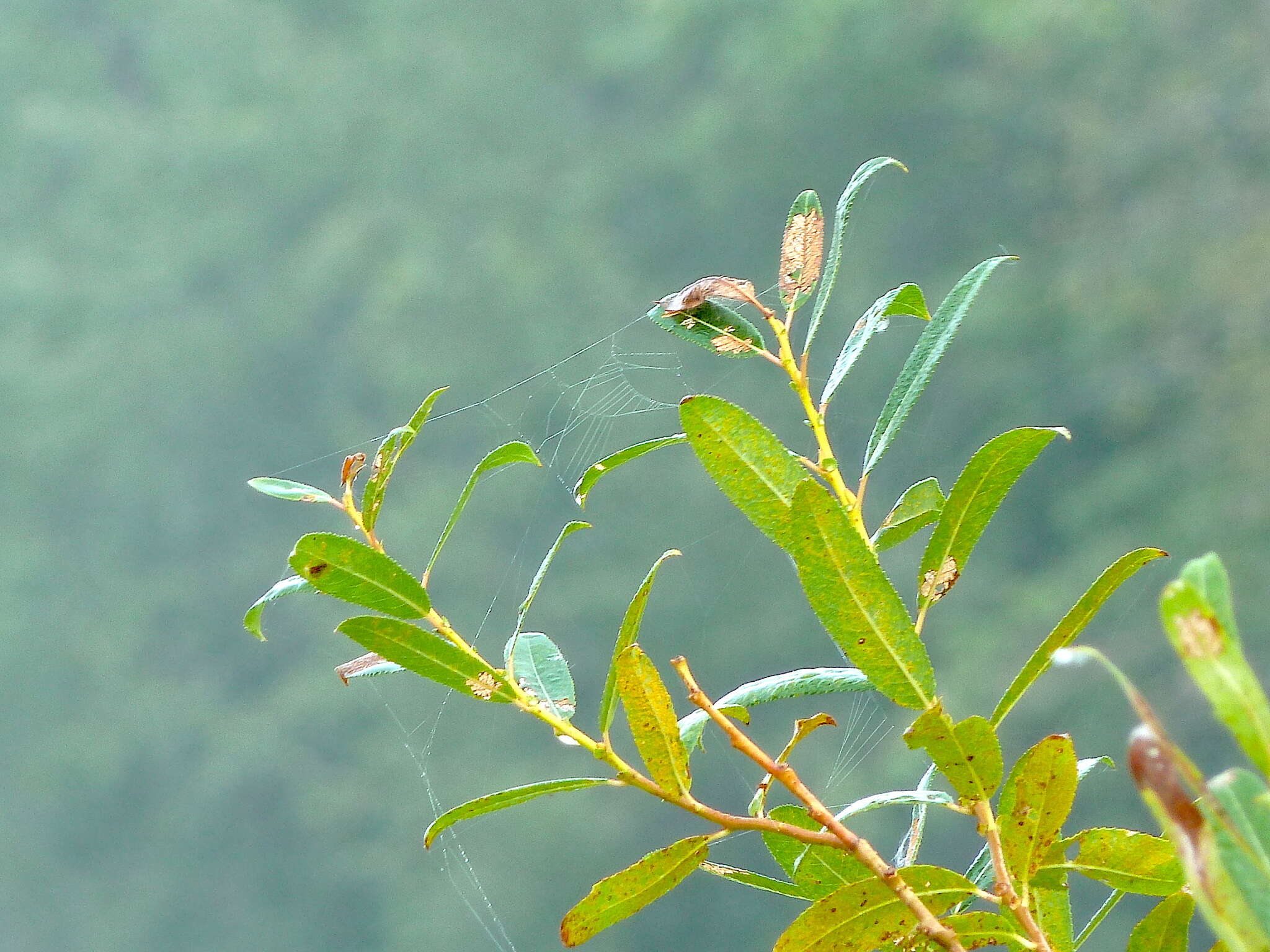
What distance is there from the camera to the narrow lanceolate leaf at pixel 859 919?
27 cm

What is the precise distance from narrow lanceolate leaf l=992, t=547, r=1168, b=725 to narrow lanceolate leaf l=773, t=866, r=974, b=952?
0.14ft

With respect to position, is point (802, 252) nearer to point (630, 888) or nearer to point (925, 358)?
point (925, 358)

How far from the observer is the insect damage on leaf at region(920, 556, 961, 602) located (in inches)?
11.8

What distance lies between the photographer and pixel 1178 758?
13 centimetres

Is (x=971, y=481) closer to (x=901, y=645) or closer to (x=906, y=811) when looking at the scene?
(x=901, y=645)

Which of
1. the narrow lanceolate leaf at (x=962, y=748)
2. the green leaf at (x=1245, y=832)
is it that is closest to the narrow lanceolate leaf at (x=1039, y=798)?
the narrow lanceolate leaf at (x=962, y=748)

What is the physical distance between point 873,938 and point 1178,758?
163mm

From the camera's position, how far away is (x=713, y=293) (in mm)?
324

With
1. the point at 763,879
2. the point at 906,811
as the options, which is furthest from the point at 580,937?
the point at 906,811

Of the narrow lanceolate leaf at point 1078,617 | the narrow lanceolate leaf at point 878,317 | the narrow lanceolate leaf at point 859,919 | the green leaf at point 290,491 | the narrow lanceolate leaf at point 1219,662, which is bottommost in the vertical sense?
the narrow lanceolate leaf at point 859,919

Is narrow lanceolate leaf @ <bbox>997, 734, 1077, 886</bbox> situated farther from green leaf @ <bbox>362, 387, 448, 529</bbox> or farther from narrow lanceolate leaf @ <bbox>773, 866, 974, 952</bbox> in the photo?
green leaf @ <bbox>362, 387, 448, 529</bbox>

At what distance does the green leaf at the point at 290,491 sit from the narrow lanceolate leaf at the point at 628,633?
96 millimetres

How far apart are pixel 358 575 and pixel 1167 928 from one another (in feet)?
0.66

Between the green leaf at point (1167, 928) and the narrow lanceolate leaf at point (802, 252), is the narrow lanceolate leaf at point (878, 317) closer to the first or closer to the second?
the narrow lanceolate leaf at point (802, 252)
